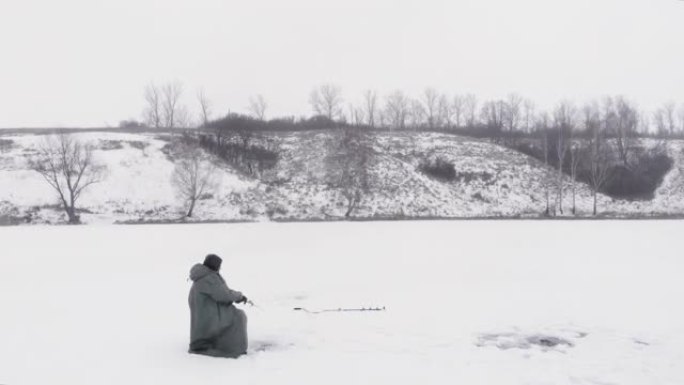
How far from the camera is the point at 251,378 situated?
249 inches

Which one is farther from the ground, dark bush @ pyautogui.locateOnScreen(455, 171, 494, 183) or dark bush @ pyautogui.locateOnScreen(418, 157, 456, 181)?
dark bush @ pyautogui.locateOnScreen(418, 157, 456, 181)

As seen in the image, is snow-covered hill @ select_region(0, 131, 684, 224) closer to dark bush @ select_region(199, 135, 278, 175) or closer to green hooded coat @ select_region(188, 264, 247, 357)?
dark bush @ select_region(199, 135, 278, 175)

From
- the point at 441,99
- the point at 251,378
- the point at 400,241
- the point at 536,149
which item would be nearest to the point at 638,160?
the point at 536,149

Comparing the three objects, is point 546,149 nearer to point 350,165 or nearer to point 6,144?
point 350,165

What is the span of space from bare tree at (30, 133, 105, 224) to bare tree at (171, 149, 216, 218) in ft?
19.7

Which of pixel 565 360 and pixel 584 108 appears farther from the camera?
pixel 584 108

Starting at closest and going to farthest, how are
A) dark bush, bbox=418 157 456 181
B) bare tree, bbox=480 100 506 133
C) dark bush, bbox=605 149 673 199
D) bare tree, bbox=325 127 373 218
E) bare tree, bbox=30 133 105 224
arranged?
bare tree, bbox=30 133 105 224 < bare tree, bbox=325 127 373 218 < dark bush, bbox=605 149 673 199 < dark bush, bbox=418 157 456 181 < bare tree, bbox=480 100 506 133

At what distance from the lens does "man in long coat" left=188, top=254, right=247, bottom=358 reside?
6.64m

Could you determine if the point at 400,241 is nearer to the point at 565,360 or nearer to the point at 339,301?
the point at 339,301

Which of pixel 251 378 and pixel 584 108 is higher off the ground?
pixel 584 108

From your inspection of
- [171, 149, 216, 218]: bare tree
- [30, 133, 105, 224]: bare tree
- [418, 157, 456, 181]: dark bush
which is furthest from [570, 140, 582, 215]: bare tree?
[30, 133, 105, 224]: bare tree

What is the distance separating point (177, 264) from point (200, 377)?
10.4 metres

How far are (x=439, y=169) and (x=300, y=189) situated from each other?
1386 cm

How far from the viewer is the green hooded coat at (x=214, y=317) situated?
21.8 ft
